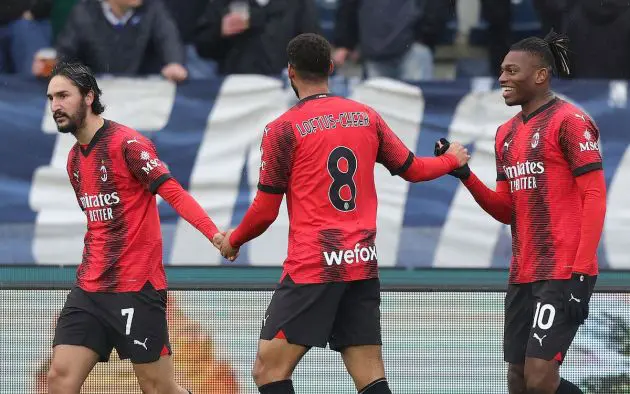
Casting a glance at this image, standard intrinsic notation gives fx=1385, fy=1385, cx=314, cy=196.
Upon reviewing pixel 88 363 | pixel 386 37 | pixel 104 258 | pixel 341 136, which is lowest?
pixel 88 363

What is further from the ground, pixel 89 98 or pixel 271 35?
pixel 271 35

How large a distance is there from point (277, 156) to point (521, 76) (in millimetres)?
1314

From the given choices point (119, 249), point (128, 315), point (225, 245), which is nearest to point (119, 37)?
point (119, 249)

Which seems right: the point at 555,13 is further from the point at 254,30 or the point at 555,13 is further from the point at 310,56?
the point at 310,56

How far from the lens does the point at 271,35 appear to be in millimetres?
11094

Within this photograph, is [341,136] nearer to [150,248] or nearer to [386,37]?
[150,248]

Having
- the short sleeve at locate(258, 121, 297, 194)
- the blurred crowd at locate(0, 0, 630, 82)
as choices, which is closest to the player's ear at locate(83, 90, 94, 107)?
the short sleeve at locate(258, 121, 297, 194)

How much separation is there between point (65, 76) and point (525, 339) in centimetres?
272

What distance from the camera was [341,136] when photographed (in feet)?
21.2

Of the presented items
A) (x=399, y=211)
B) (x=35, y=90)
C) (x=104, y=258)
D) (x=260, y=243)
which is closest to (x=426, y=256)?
(x=399, y=211)

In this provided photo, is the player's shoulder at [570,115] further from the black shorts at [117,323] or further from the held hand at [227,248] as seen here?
the black shorts at [117,323]

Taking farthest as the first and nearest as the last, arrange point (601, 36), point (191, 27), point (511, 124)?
point (191, 27)
point (601, 36)
point (511, 124)

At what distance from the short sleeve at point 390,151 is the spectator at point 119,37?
466cm

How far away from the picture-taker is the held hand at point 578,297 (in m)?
6.51
